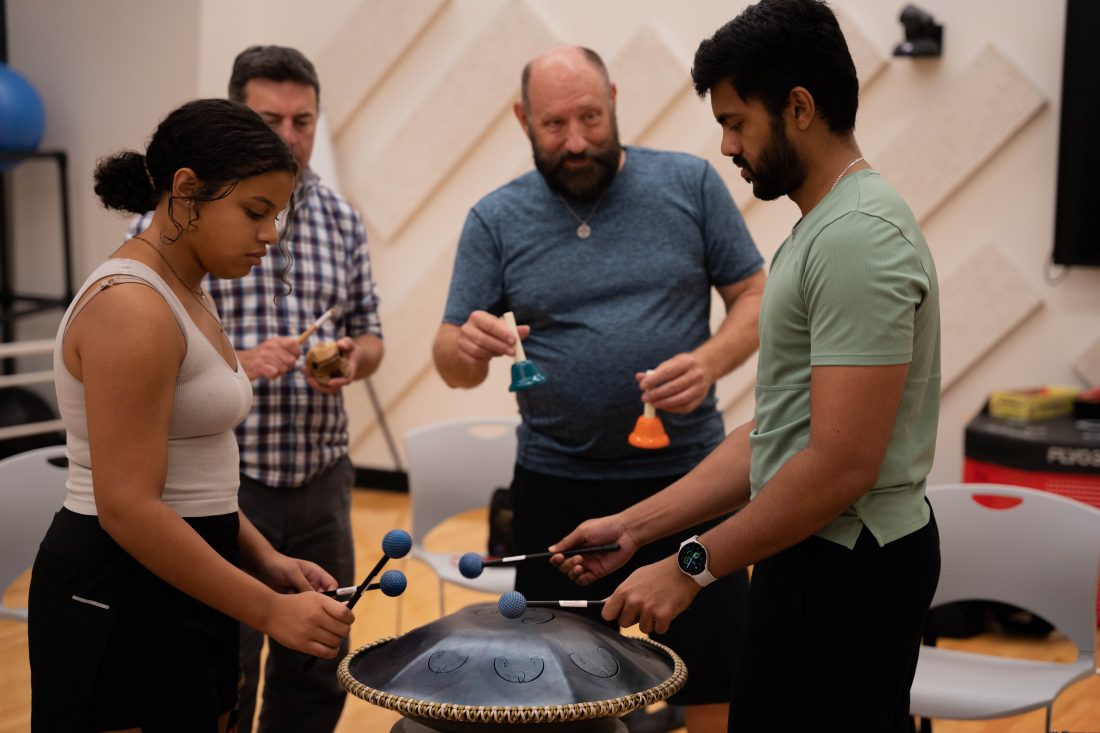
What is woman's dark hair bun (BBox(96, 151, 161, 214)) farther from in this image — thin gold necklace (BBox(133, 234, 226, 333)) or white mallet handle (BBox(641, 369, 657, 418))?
white mallet handle (BBox(641, 369, 657, 418))

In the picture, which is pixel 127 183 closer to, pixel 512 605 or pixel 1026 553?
pixel 512 605

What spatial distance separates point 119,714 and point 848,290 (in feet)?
3.55

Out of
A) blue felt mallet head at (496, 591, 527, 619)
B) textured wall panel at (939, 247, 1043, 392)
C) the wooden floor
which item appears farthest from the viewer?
textured wall panel at (939, 247, 1043, 392)

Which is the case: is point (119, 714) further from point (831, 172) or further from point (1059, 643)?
point (1059, 643)

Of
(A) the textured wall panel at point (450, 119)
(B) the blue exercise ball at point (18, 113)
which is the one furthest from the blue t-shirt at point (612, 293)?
(B) the blue exercise ball at point (18, 113)

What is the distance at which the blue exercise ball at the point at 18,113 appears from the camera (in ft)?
17.7

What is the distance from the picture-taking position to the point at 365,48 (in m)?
5.50

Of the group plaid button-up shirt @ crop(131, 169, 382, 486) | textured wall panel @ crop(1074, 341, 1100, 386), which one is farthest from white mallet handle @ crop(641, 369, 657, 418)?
textured wall panel @ crop(1074, 341, 1100, 386)

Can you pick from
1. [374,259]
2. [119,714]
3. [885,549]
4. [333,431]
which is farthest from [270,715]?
[374,259]

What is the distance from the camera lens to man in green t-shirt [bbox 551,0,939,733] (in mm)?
1438

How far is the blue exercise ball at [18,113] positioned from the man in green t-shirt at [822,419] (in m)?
4.69

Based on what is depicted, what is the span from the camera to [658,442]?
2.18m

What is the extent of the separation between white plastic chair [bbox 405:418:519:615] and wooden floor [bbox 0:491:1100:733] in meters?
0.51

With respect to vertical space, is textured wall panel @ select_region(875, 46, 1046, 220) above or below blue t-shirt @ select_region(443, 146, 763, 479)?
above
